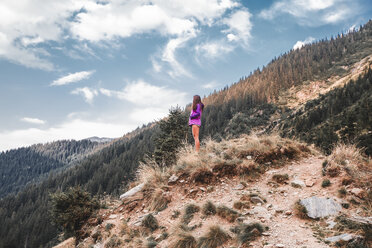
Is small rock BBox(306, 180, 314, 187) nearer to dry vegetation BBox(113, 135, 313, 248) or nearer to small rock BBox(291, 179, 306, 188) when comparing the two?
small rock BBox(291, 179, 306, 188)

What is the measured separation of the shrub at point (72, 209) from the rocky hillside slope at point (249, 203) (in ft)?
1.81

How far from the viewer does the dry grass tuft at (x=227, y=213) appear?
13.8 feet

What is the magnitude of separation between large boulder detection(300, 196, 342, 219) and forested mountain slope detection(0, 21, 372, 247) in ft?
213

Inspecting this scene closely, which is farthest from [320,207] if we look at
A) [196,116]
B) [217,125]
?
[217,125]

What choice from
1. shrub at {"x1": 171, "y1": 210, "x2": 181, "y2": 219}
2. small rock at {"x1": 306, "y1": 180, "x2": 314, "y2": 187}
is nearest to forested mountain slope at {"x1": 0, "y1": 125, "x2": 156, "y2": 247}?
shrub at {"x1": 171, "y1": 210, "x2": 181, "y2": 219}

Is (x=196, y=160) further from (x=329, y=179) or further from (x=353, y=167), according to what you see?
(x=353, y=167)

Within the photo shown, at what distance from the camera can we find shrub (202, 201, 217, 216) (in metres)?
4.56

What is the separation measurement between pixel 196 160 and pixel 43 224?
355ft

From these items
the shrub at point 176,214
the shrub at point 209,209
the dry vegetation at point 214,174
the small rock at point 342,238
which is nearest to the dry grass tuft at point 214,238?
the dry vegetation at point 214,174

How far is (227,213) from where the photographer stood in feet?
14.2

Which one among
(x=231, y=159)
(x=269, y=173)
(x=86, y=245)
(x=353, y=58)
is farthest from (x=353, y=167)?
(x=353, y=58)

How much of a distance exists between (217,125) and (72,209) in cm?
8884

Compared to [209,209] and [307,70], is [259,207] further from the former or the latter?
[307,70]

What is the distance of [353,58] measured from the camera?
117500 mm
